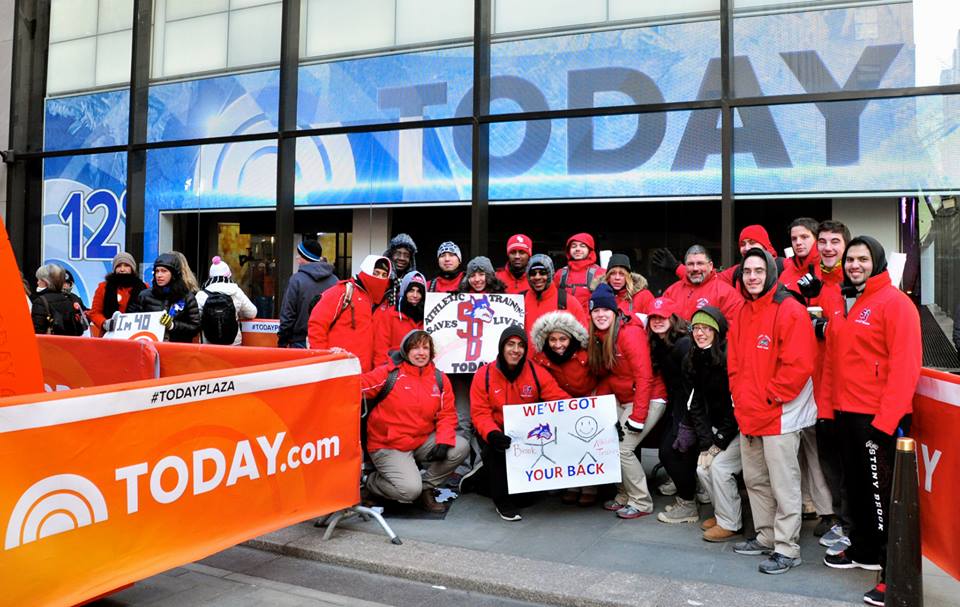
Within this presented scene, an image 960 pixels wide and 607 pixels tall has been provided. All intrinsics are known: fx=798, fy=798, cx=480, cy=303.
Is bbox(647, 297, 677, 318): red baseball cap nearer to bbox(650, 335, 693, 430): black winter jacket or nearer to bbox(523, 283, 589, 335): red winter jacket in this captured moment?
bbox(650, 335, 693, 430): black winter jacket

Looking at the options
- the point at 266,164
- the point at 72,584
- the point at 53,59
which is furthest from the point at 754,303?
the point at 53,59

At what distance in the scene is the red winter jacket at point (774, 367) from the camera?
4785 millimetres

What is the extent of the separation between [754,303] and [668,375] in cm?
114

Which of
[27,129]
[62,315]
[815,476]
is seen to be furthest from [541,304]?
[27,129]

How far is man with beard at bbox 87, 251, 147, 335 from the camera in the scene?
8.98 metres

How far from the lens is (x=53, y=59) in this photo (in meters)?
12.8

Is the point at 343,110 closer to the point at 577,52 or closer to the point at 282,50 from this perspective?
the point at 282,50

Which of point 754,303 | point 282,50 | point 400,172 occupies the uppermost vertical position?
point 282,50

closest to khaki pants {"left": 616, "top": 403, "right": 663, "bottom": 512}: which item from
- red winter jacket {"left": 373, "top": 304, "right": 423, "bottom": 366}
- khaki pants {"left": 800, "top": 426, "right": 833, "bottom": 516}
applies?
khaki pants {"left": 800, "top": 426, "right": 833, "bottom": 516}

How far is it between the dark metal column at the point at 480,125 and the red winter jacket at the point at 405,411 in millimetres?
3928

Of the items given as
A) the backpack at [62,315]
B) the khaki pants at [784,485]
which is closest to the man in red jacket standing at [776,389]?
the khaki pants at [784,485]

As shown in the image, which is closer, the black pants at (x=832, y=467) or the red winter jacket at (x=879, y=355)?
the red winter jacket at (x=879, y=355)

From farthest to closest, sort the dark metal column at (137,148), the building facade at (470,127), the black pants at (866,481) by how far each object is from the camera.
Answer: the dark metal column at (137,148)
the building facade at (470,127)
the black pants at (866,481)

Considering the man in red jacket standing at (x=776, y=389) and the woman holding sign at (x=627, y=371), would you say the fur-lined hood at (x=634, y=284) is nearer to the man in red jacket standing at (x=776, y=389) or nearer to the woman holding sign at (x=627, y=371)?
the woman holding sign at (x=627, y=371)
